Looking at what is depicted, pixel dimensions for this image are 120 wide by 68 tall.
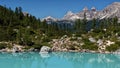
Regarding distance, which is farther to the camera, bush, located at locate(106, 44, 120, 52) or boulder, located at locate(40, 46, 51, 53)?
bush, located at locate(106, 44, 120, 52)

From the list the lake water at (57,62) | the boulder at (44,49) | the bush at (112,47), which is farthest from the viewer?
the bush at (112,47)

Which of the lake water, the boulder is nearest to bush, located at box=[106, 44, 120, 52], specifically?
the lake water

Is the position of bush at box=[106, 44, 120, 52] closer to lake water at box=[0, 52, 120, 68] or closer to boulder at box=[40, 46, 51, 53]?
lake water at box=[0, 52, 120, 68]

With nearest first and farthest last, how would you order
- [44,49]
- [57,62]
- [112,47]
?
[57,62] < [44,49] < [112,47]

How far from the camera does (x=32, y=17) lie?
488 ft

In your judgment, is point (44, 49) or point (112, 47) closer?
point (44, 49)

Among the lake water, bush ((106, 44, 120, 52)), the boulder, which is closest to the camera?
the lake water

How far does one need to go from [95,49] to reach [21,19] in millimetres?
60008

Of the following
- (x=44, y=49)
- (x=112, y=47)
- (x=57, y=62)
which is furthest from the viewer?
(x=112, y=47)

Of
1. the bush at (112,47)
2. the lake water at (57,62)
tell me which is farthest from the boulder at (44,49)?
the bush at (112,47)

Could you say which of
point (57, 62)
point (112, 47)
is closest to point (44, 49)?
point (112, 47)

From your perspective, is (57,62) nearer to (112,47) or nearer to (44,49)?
(44,49)

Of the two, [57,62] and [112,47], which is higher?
[112,47]

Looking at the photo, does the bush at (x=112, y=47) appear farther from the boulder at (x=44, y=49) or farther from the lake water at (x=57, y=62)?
the boulder at (x=44, y=49)
